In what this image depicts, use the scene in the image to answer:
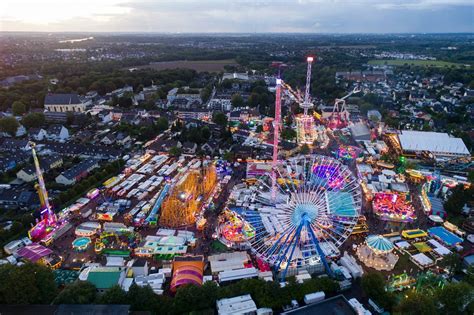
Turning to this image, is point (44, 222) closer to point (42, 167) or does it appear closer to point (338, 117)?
point (42, 167)

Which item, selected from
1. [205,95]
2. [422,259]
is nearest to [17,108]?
[205,95]

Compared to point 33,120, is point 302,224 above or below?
below

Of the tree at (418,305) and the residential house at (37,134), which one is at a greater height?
the residential house at (37,134)

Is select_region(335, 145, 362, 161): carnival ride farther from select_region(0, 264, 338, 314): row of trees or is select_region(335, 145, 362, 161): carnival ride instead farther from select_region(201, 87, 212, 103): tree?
select_region(201, 87, 212, 103): tree

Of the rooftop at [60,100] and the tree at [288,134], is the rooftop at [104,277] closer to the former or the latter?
the tree at [288,134]

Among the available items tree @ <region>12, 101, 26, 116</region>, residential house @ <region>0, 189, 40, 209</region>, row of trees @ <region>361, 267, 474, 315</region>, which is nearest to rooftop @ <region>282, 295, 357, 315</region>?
row of trees @ <region>361, 267, 474, 315</region>

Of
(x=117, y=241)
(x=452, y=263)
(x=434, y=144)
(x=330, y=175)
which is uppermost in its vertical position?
(x=330, y=175)

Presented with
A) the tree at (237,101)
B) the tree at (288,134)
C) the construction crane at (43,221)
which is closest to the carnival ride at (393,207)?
the tree at (288,134)
